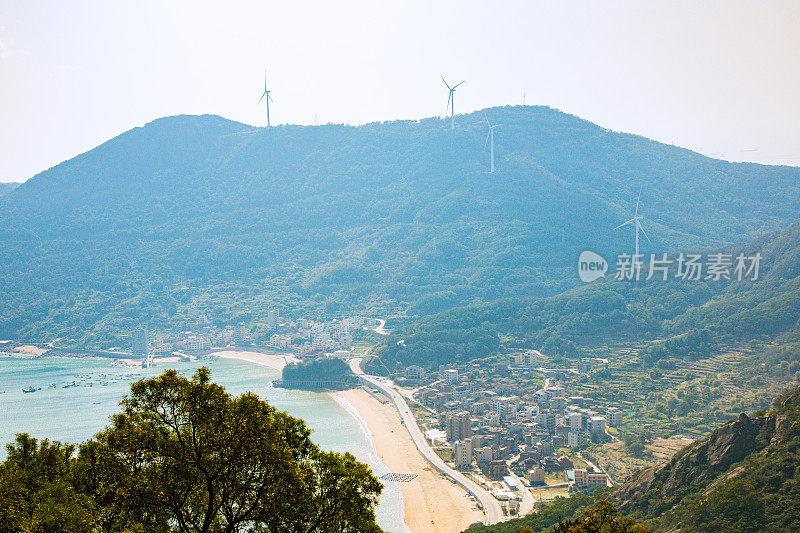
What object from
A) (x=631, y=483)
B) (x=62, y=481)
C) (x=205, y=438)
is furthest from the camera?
(x=631, y=483)

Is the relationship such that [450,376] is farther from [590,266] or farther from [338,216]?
[338,216]

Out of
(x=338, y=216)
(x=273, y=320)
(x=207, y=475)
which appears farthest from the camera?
(x=338, y=216)

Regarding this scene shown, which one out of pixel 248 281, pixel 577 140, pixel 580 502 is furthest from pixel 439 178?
pixel 580 502

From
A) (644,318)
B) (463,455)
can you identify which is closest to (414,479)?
(463,455)

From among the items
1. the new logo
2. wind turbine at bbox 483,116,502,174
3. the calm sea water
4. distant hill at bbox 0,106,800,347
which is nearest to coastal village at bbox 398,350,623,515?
the calm sea water

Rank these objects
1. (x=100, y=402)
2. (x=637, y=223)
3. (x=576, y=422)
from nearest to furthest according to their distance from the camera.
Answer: (x=576, y=422)
(x=100, y=402)
(x=637, y=223)

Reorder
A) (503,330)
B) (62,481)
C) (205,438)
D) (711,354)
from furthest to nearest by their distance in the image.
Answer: (503,330)
(711,354)
(62,481)
(205,438)

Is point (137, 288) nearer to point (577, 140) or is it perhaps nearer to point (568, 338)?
point (568, 338)
